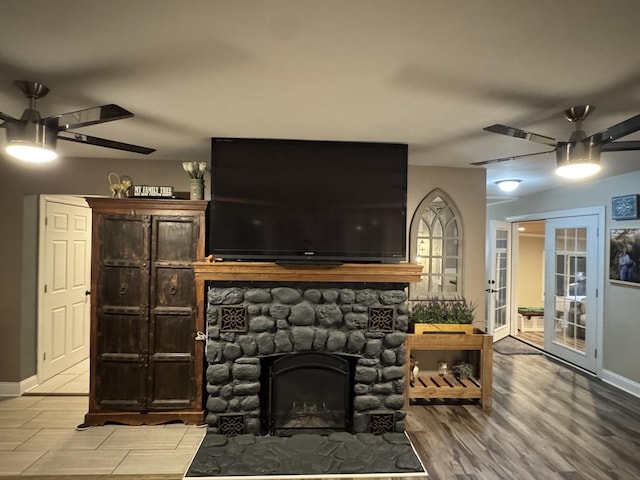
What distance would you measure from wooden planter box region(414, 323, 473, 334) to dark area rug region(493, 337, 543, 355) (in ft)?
7.55

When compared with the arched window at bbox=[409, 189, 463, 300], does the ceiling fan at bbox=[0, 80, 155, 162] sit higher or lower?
higher

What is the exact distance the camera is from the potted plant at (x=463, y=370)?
355 cm

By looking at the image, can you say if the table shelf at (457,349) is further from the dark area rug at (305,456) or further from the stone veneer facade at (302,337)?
the dark area rug at (305,456)

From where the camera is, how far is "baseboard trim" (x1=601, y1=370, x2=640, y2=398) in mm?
3775

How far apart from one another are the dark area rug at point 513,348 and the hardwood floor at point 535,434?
1.09 metres

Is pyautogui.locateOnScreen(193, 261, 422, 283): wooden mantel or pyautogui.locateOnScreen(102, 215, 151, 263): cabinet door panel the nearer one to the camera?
pyautogui.locateOnScreen(193, 261, 422, 283): wooden mantel

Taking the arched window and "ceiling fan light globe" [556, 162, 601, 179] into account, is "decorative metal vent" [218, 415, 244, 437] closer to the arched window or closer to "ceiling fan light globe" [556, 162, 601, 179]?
the arched window

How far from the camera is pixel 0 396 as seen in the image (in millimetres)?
3514

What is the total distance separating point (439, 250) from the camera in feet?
12.5

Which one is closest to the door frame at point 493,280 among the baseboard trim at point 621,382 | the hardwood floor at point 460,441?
the baseboard trim at point 621,382

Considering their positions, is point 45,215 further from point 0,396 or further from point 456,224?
point 456,224

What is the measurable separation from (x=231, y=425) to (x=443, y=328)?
209 cm

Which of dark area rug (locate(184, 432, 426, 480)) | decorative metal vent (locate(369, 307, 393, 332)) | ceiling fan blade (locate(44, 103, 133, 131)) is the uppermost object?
ceiling fan blade (locate(44, 103, 133, 131))

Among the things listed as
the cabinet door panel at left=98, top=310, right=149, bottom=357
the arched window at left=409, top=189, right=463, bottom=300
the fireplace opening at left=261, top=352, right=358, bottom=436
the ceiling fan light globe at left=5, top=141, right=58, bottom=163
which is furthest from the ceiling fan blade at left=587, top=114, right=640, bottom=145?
the cabinet door panel at left=98, top=310, right=149, bottom=357
